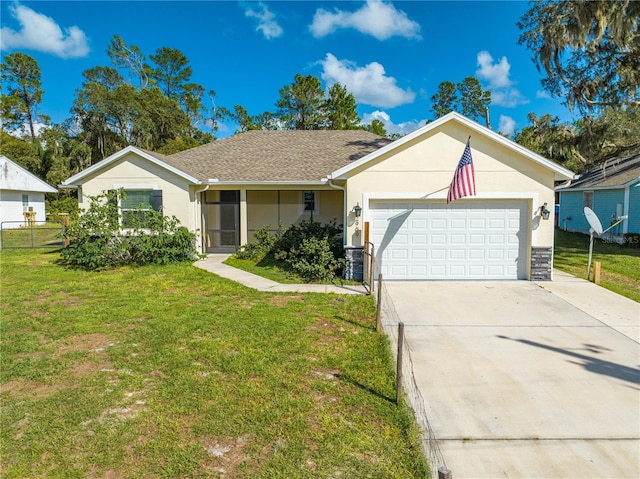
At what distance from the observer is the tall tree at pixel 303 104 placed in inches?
1232

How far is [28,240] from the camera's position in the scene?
18.2 meters

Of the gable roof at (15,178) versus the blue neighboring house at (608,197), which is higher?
the gable roof at (15,178)

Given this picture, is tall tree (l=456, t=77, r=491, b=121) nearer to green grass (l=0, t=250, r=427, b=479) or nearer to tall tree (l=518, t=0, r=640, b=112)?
tall tree (l=518, t=0, r=640, b=112)

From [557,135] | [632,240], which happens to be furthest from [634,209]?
[557,135]

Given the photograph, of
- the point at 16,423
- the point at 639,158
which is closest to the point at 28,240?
the point at 16,423

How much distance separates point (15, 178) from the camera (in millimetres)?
24266

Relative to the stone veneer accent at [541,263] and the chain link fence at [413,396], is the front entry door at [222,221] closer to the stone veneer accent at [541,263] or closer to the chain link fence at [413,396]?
the chain link fence at [413,396]

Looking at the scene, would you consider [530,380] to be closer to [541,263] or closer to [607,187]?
[541,263]

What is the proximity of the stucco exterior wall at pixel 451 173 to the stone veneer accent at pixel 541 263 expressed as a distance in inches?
6.1

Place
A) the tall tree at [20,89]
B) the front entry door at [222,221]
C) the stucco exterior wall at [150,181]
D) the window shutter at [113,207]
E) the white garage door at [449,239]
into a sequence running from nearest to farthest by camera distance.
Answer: the white garage door at [449,239] → the window shutter at [113,207] → the stucco exterior wall at [150,181] → the front entry door at [222,221] → the tall tree at [20,89]

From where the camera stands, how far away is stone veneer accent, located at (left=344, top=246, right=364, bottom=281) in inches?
387

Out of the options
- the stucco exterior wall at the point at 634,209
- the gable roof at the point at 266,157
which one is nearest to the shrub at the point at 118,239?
the gable roof at the point at 266,157

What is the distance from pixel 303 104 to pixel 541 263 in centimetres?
2654

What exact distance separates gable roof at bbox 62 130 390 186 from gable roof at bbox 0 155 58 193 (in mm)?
15323
